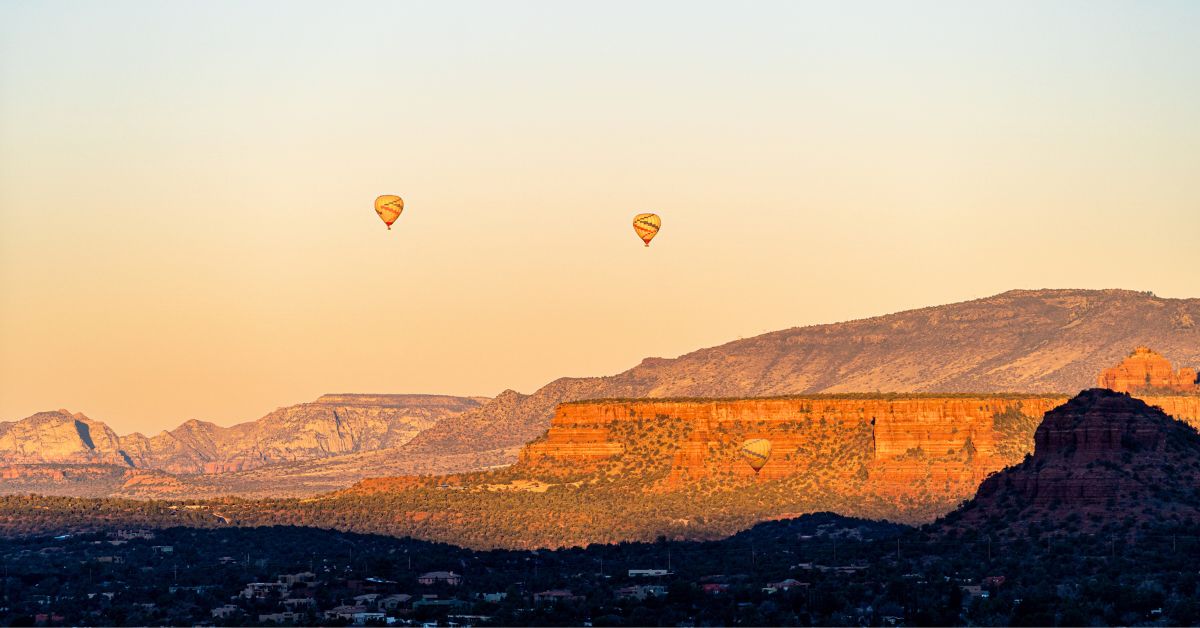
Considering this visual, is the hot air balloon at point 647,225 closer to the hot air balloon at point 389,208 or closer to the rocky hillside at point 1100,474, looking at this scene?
the hot air balloon at point 389,208

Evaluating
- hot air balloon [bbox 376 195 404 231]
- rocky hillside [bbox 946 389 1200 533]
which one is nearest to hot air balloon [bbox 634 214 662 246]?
hot air balloon [bbox 376 195 404 231]

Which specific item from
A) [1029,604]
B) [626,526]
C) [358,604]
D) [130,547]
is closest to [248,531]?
[130,547]

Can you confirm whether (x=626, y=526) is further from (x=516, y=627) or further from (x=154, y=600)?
(x=516, y=627)

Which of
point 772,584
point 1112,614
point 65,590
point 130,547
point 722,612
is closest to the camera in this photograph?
point 1112,614

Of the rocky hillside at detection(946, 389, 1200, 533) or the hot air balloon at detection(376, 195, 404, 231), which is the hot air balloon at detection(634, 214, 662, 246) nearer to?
the hot air balloon at detection(376, 195, 404, 231)

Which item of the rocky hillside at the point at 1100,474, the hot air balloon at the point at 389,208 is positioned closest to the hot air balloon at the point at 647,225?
the hot air balloon at the point at 389,208

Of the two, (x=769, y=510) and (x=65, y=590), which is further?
(x=769, y=510)

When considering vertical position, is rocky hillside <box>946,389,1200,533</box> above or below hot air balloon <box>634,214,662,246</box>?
below
